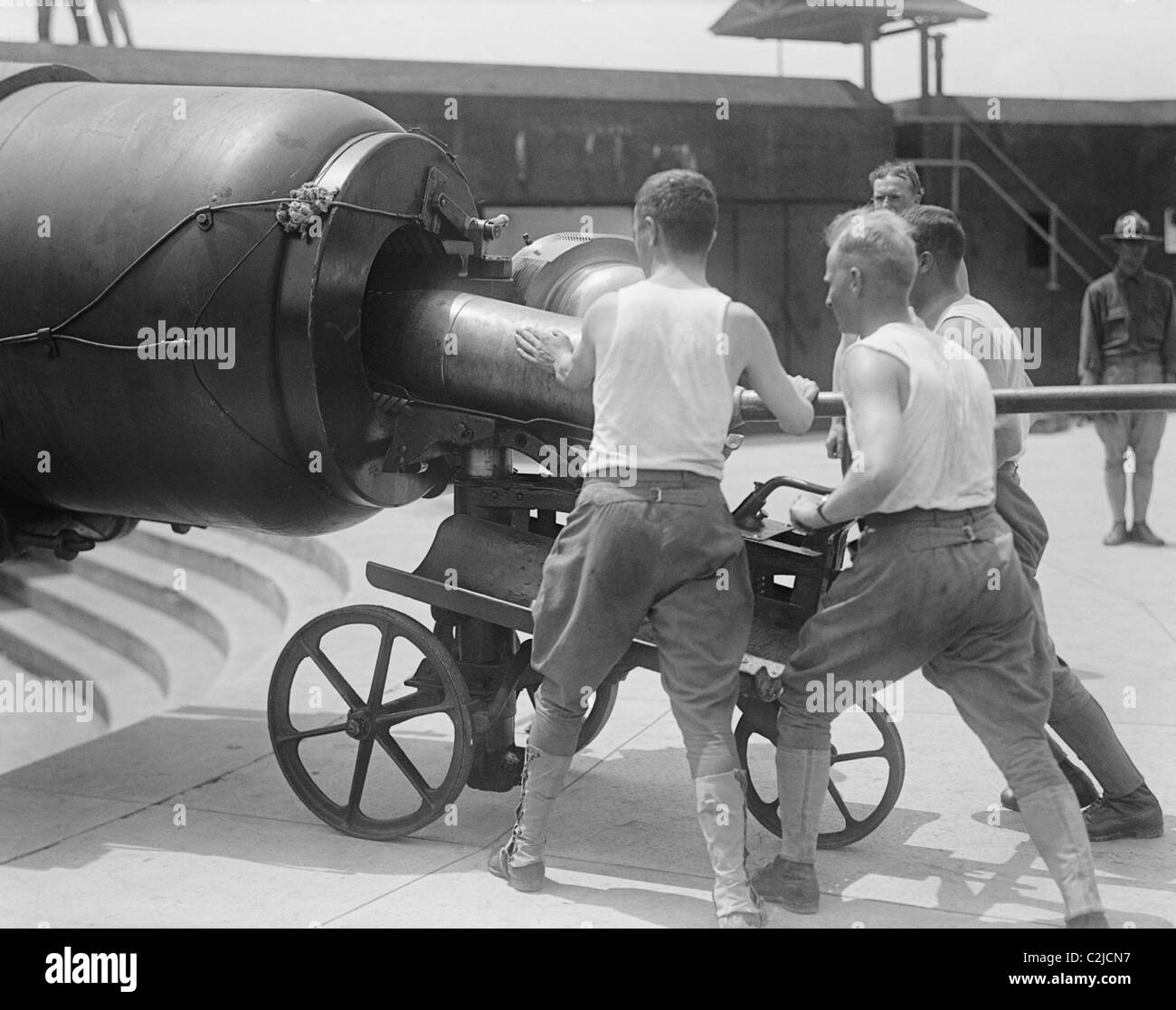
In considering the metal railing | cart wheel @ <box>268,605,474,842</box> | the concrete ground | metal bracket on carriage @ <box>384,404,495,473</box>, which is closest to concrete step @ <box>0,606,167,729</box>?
the concrete ground

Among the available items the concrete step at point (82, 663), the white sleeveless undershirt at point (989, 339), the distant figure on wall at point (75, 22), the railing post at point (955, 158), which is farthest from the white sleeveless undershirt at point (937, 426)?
the railing post at point (955, 158)

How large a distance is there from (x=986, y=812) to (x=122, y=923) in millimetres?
2447

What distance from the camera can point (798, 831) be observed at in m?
3.74

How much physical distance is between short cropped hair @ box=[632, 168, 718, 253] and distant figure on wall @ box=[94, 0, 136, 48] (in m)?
10.4

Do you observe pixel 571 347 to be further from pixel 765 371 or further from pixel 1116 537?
pixel 1116 537

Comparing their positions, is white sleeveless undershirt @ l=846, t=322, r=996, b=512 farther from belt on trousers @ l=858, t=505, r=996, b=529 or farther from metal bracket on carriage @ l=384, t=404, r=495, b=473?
metal bracket on carriage @ l=384, t=404, r=495, b=473

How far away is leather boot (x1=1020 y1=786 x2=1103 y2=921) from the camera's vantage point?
3.43 m

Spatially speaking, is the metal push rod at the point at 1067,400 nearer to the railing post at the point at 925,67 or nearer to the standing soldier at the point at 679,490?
the standing soldier at the point at 679,490

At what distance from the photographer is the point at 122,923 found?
3879mm

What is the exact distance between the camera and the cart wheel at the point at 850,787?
169 inches

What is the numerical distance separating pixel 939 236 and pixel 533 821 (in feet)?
6.03

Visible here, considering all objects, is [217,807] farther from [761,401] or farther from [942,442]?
[942,442]

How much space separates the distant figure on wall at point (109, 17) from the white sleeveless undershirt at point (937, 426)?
10.9 meters
